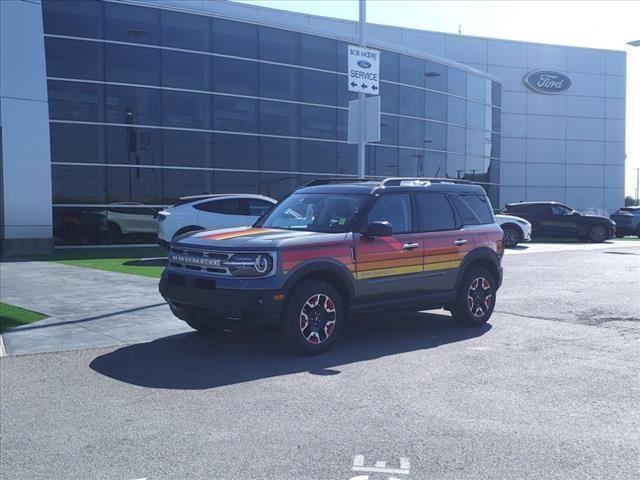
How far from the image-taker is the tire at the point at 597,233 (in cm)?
2614

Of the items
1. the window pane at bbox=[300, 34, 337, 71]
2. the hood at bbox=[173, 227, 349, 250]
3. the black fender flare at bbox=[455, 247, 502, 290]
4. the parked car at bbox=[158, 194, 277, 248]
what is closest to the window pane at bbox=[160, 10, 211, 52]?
the window pane at bbox=[300, 34, 337, 71]

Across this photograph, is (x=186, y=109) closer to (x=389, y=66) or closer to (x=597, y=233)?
(x=389, y=66)

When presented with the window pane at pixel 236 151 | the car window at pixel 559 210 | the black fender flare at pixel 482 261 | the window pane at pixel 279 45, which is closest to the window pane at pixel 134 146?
the window pane at pixel 236 151

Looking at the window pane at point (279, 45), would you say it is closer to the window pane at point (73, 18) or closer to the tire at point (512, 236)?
the window pane at point (73, 18)

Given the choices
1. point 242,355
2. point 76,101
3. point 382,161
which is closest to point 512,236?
point 382,161

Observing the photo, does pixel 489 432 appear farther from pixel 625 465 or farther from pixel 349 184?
pixel 349 184

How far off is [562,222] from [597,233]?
1388 mm

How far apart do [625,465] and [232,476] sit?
2539 mm

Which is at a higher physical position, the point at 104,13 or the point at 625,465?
the point at 104,13

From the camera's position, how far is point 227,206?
1700cm

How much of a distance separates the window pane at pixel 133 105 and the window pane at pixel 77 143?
Result: 0.71m

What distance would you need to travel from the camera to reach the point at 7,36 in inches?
713

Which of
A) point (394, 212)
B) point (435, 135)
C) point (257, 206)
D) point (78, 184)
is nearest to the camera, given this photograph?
point (394, 212)

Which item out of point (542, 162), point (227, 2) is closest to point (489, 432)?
point (227, 2)
